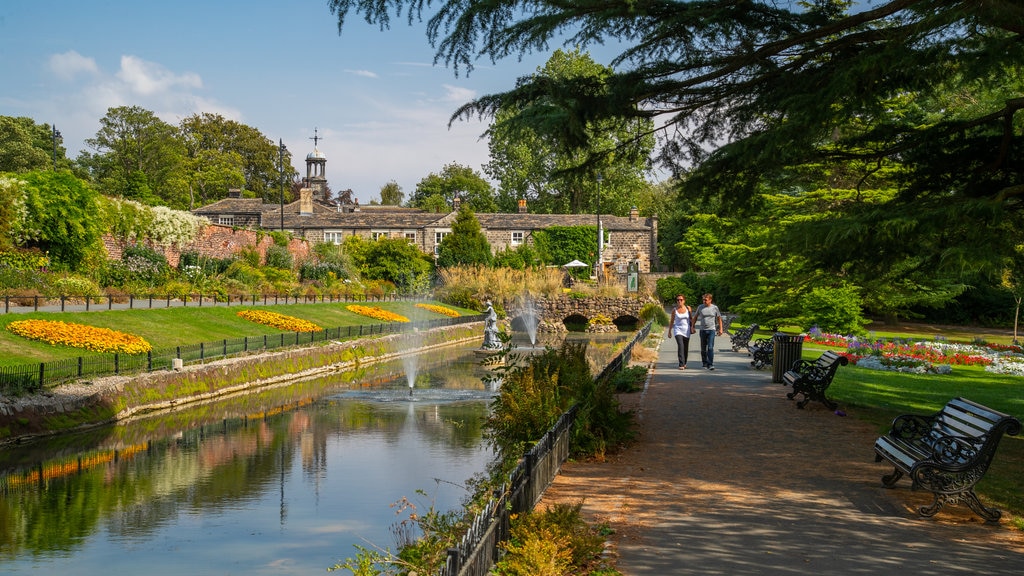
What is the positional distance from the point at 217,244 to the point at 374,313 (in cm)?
901

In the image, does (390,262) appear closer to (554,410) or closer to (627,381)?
(627,381)

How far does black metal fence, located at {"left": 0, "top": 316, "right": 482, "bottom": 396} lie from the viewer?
14349 millimetres

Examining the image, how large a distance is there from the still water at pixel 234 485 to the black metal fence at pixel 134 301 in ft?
22.6

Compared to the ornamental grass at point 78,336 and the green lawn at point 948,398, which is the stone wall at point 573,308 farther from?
the ornamental grass at point 78,336

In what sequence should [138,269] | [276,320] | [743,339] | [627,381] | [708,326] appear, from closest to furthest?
[627,381], [708,326], [743,339], [276,320], [138,269]

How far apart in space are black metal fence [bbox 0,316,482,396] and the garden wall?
1196 cm

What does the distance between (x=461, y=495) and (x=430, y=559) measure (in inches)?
210

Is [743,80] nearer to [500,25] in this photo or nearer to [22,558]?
[500,25]

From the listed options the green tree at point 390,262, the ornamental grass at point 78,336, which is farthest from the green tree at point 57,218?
the green tree at point 390,262

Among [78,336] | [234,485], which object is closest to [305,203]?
[78,336]

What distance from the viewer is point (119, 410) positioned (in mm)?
16062

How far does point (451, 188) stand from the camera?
9581 centimetres

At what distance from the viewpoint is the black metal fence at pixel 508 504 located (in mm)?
4741

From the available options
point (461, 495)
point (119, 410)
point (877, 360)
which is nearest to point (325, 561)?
point (461, 495)
